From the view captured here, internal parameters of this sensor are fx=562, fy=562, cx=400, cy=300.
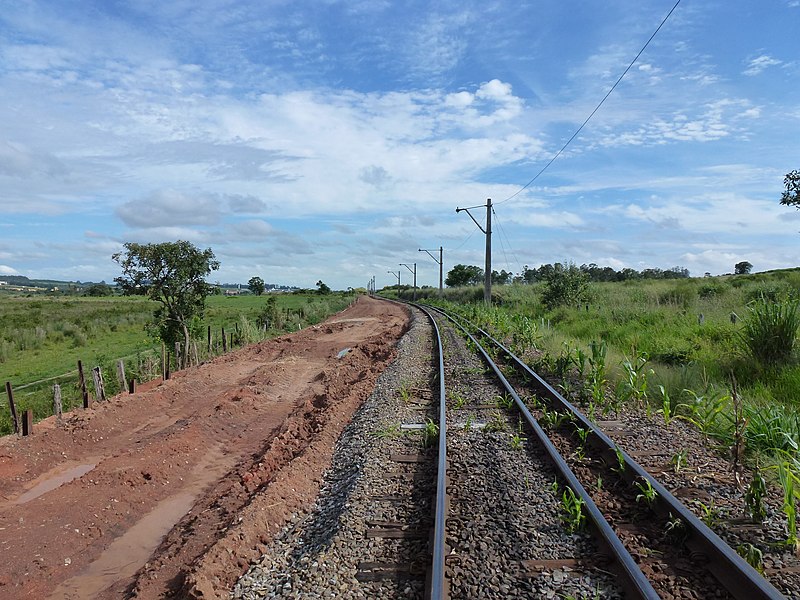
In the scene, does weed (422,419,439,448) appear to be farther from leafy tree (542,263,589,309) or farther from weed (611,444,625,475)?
leafy tree (542,263,589,309)

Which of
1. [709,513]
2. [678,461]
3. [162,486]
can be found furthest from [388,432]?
[709,513]

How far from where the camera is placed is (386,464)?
6.50 m

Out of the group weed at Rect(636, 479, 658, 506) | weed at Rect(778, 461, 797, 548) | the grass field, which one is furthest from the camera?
the grass field

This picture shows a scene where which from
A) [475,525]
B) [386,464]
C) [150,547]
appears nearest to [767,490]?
[475,525]

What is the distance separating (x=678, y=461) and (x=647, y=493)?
1.16 meters

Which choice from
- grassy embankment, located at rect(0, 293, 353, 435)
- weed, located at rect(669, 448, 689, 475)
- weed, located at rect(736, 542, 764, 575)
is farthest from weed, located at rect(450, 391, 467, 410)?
grassy embankment, located at rect(0, 293, 353, 435)

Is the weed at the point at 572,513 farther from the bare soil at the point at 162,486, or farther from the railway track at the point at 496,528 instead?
the bare soil at the point at 162,486

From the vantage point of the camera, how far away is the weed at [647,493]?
4871 millimetres

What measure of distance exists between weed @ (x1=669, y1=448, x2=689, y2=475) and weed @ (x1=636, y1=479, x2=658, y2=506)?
78cm

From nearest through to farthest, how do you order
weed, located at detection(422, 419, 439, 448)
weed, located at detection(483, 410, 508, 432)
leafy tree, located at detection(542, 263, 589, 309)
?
weed, located at detection(422, 419, 439, 448) → weed, located at detection(483, 410, 508, 432) → leafy tree, located at detection(542, 263, 589, 309)

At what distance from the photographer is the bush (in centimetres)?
984

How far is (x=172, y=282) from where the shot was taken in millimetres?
18875

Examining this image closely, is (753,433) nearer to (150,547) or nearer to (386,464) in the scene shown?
(386,464)

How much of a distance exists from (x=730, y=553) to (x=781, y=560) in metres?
0.52
